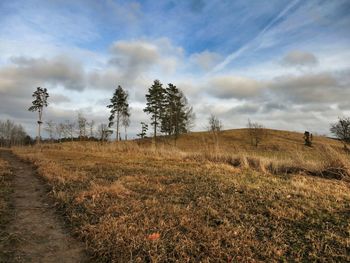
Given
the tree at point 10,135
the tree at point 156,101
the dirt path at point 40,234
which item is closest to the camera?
the dirt path at point 40,234

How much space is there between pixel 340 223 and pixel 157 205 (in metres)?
3.41

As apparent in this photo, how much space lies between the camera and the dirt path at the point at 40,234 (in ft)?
12.0

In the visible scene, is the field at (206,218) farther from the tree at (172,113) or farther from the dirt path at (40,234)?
the tree at (172,113)

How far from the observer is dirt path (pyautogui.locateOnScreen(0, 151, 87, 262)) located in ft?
12.0

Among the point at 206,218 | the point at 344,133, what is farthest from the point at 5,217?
the point at 344,133

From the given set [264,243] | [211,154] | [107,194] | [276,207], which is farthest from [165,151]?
[264,243]

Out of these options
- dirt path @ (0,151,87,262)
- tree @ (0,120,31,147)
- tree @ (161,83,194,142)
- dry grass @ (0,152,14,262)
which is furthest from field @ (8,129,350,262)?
tree @ (0,120,31,147)

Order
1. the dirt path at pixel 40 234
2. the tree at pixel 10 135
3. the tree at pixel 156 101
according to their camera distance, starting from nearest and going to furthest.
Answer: the dirt path at pixel 40 234 < the tree at pixel 156 101 < the tree at pixel 10 135

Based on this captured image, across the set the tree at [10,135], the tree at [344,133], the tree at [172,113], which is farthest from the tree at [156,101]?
the tree at [10,135]

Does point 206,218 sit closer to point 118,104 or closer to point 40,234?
point 40,234

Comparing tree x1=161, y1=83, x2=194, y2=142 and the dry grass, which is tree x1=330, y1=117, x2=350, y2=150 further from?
tree x1=161, y1=83, x2=194, y2=142

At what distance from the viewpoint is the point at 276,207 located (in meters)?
5.55

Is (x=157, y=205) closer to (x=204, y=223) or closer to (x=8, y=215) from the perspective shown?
(x=204, y=223)

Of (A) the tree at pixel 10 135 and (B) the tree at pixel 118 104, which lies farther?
(A) the tree at pixel 10 135
